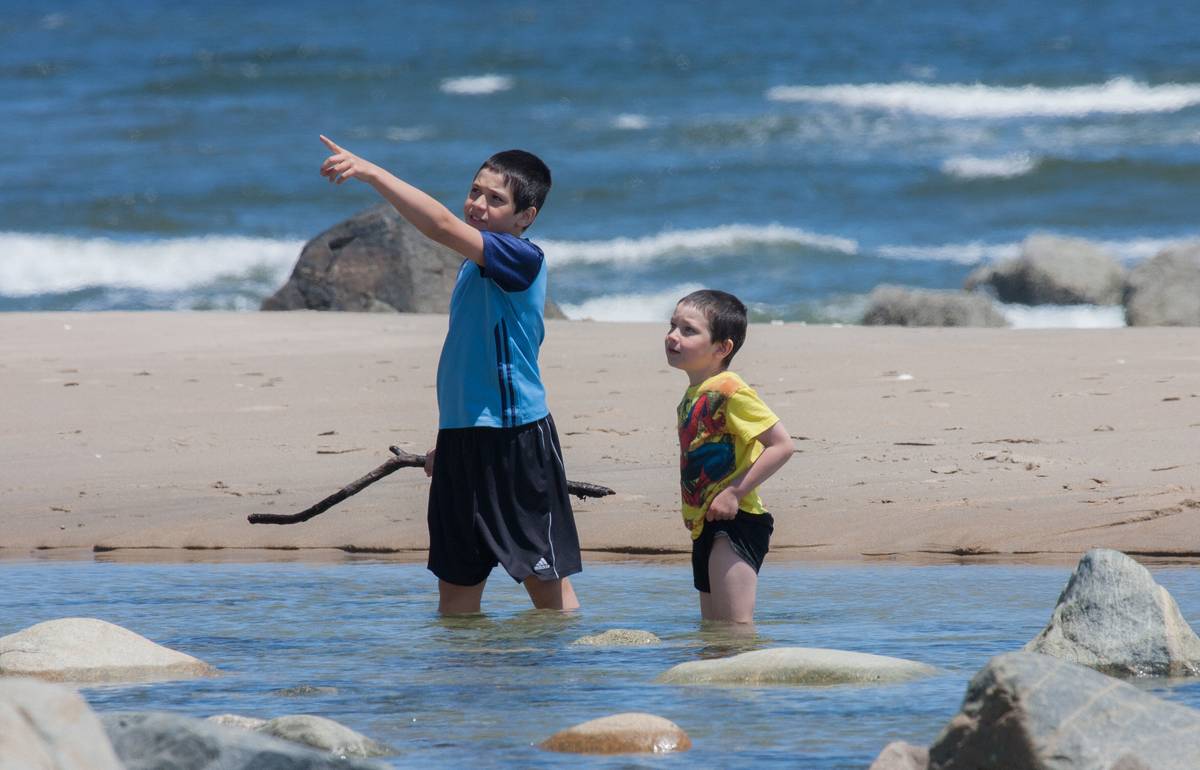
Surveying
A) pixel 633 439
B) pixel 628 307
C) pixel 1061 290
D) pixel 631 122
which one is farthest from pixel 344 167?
pixel 631 122

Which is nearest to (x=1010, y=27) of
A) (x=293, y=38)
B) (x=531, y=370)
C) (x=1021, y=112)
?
(x=1021, y=112)

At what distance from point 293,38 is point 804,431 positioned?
31.8 m

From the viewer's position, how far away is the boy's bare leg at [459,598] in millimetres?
4926

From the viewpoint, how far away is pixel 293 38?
124 ft

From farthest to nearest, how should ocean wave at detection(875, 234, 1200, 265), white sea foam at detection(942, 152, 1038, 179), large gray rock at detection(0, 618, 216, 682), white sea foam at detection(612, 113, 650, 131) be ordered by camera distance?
white sea foam at detection(612, 113, 650, 131)
white sea foam at detection(942, 152, 1038, 179)
ocean wave at detection(875, 234, 1200, 265)
large gray rock at detection(0, 618, 216, 682)

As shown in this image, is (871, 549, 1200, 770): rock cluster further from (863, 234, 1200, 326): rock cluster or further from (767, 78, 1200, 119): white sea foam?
(767, 78, 1200, 119): white sea foam

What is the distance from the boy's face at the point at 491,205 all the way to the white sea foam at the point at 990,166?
20.6 metres

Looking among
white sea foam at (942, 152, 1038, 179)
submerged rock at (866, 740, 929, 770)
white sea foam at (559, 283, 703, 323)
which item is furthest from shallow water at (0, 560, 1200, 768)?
white sea foam at (942, 152, 1038, 179)

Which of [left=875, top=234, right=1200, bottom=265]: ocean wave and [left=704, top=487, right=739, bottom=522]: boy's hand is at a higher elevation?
[left=875, top=234, right=1200, bottom=265]: ocean wave

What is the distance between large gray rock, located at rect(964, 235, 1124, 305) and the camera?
1666 centimetres

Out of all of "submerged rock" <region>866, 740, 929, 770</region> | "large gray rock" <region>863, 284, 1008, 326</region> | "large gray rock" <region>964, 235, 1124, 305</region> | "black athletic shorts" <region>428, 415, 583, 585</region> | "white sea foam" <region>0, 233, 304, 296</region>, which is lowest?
"submerged rock" <region>866, 740, 929, 770</region>

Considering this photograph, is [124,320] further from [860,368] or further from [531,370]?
[531,370]

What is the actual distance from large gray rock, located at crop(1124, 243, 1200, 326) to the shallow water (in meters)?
10.0

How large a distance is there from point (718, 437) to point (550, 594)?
26.4 inches
